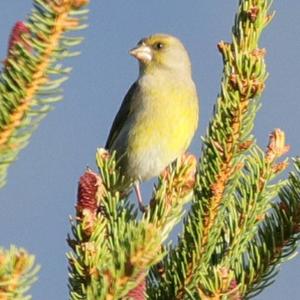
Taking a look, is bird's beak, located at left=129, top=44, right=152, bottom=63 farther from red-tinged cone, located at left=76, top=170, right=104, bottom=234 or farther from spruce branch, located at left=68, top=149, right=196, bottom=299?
red-tinged cone, located at left=76, top=170, right=104, bottom=234

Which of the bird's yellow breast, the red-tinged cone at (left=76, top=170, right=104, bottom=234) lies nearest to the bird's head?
the bird's yellow breast

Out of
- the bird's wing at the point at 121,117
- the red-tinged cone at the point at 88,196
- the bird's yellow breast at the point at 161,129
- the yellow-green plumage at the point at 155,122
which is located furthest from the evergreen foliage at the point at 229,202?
the bird's wing at the point at 121,117

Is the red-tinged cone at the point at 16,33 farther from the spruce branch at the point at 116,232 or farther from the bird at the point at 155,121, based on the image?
the bird at the point at 155,121

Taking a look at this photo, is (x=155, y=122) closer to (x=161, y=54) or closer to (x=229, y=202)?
(x=161, y=54)

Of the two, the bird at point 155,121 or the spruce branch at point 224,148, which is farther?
the bird at point 155,121

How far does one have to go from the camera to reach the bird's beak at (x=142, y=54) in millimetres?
6125

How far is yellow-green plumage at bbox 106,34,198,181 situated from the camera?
5098mm

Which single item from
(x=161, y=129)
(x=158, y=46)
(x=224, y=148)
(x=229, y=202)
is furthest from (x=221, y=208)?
(x=158, y=46)

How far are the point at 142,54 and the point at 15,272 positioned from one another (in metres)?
5.26

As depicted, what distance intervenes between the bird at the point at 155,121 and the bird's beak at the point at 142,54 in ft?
0.18

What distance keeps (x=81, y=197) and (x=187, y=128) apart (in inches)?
142

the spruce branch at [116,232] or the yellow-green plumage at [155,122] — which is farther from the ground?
the yellow-green plumage at [155,122]

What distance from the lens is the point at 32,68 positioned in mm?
1034

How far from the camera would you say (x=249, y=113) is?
175 cm
